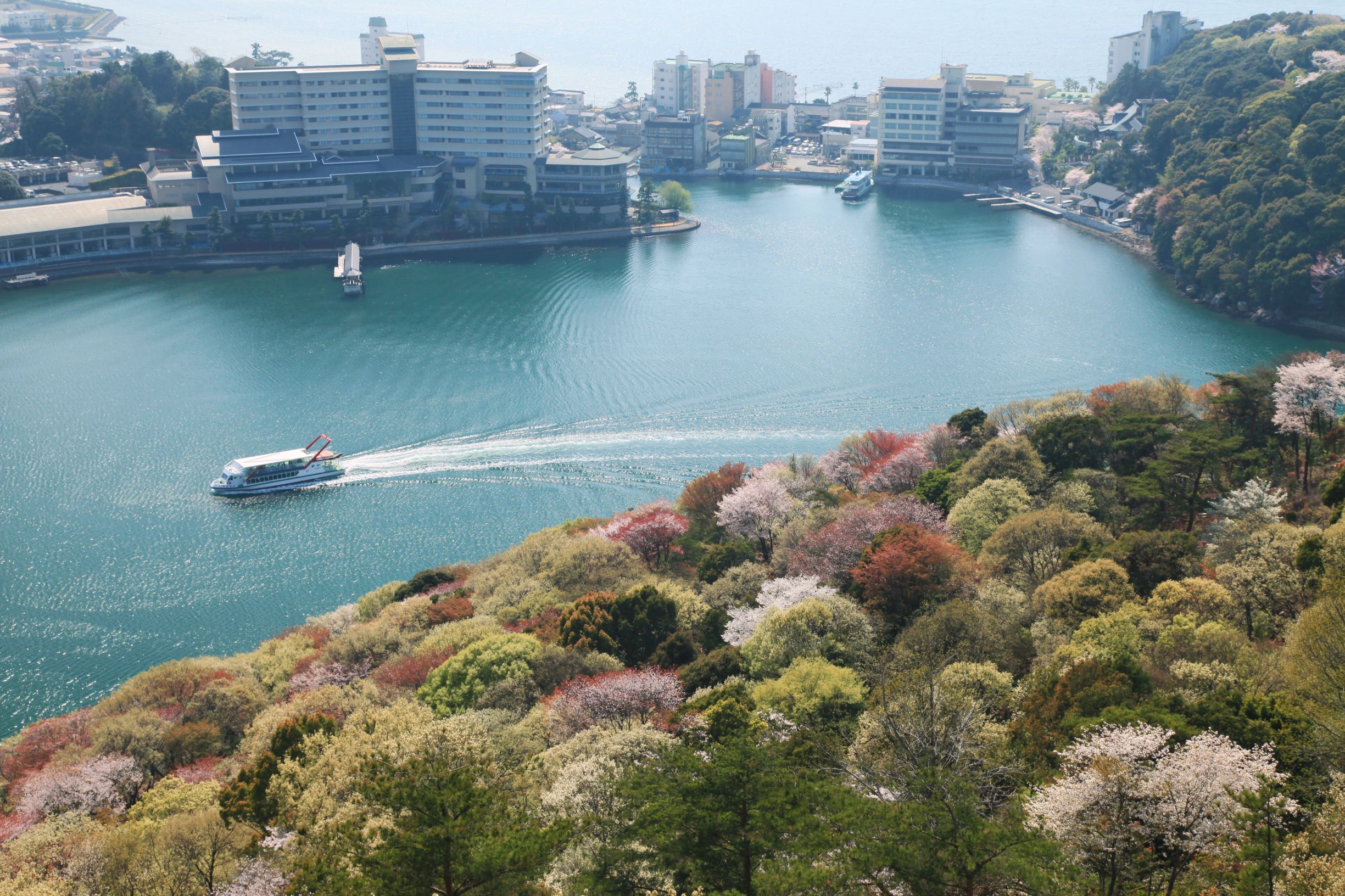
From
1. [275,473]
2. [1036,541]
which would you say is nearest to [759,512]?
[1036,541]

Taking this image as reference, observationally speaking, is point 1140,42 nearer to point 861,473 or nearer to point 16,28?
point 861,473

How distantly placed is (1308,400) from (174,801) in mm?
15348

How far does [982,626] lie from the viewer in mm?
12773

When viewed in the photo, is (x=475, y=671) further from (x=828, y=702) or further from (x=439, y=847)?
(x=439, y=847)

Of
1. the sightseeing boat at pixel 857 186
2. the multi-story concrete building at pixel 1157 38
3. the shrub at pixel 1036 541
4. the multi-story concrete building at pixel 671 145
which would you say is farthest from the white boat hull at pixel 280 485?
the multi-story concrete building at pixel 1157 38

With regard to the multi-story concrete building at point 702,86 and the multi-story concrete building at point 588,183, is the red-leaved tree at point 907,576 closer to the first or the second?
the multi-story concrete building at point 588,183

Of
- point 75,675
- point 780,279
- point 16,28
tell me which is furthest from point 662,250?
point 16,28

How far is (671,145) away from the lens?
5581 centimetres

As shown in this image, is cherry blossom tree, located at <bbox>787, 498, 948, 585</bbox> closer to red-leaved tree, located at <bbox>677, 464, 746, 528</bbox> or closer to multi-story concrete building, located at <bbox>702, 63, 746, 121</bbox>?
red-leaved tree, located at <bbox>677, 464, 746, 528</bbox>

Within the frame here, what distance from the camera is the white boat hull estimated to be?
22.5 meters

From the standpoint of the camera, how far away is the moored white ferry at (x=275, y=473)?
22.6 metres

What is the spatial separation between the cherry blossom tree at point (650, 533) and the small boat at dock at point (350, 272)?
740 inches

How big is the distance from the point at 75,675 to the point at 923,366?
19.5m

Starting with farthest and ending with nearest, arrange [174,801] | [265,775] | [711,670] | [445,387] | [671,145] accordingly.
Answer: [671,145]
[445,387]
[711,670]
[174,801]
[265,775]
